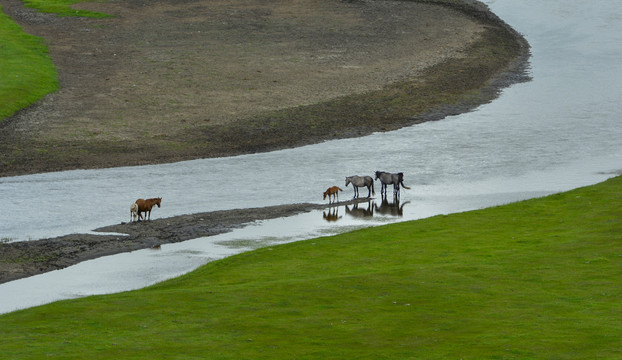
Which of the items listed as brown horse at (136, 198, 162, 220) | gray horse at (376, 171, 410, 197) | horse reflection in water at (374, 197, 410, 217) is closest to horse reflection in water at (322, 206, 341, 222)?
horse reflection in water at (374, 197, 410, 217)

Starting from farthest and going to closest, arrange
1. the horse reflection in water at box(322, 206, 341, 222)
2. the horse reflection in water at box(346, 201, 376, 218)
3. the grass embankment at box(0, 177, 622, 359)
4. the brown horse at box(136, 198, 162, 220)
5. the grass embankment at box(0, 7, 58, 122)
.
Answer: the grass embankment at box(0, 7, 58, 122) < the horse reflection in water at box(346, 201, 376, 218) < the horse reflection in water at box(322, 206, 341, 222) < the brown horse at box(136, 198, 162, 220) < the grass embankment at box(0, 177, 622, 359)

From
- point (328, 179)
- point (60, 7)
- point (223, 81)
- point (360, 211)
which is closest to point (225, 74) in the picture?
point (223, 81)

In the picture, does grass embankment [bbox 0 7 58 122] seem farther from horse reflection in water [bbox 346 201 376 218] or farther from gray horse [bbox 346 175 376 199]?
horse reflection in water [bbox 346 201 376 218]

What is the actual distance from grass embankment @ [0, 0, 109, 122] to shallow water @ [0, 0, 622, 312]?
1655cm

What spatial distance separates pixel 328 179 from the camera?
50969 millimetres

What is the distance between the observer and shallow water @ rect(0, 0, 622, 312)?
36125 millimetres

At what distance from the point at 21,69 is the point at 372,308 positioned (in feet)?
185

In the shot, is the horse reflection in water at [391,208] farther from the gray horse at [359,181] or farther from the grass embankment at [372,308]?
the grass embankment at [372,308]

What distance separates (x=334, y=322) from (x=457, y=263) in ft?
26.3

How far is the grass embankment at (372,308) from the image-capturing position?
21828mm

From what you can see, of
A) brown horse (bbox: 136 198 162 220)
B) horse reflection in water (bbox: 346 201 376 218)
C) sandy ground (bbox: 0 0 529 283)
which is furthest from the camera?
sandy ground (bbox: 0 0 529 283)

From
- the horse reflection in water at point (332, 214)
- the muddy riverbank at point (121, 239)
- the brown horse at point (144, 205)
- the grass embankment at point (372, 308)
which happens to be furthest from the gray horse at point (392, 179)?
the brown horse at point (144, 205)

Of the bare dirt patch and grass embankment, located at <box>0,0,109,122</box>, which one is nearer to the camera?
the bare dirt patch

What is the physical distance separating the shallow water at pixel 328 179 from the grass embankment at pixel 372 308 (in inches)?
152
